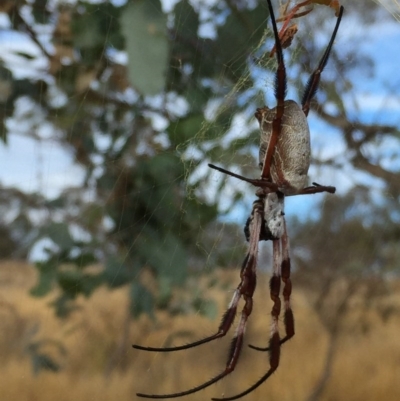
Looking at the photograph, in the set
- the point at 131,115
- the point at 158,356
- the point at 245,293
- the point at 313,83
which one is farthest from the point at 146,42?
the point at 158,356

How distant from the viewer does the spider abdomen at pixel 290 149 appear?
0.46 m

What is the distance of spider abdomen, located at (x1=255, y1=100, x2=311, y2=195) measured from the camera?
0.46 metres

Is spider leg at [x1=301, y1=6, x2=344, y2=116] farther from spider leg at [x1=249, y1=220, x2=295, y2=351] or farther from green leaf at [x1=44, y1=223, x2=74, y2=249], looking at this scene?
green leaf at [x1=44, y1=223, x2=74, y2=249]

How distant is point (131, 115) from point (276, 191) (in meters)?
0.36

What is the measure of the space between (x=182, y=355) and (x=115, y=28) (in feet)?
2.68

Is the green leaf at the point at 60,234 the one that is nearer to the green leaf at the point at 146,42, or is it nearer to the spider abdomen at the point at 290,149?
the green leaf at the point at 146,42

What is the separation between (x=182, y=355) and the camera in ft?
3.92

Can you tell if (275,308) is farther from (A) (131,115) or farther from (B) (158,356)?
(B) (158,356)

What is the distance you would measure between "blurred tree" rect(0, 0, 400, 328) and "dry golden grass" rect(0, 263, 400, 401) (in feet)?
0.20

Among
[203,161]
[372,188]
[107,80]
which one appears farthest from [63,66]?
[372,188]

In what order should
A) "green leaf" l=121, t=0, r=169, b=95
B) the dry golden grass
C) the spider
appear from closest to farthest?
1. the spider
2. "green leaf" l=121, t=0, r=169, b=95
3. the dry golden grass

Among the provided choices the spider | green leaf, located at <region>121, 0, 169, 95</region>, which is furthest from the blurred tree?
the spider

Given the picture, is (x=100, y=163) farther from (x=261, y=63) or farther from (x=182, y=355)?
(x=182, y=355)

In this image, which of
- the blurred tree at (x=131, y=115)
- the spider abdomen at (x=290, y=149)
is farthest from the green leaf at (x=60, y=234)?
the spider abdomen at (x=290, y=149)
